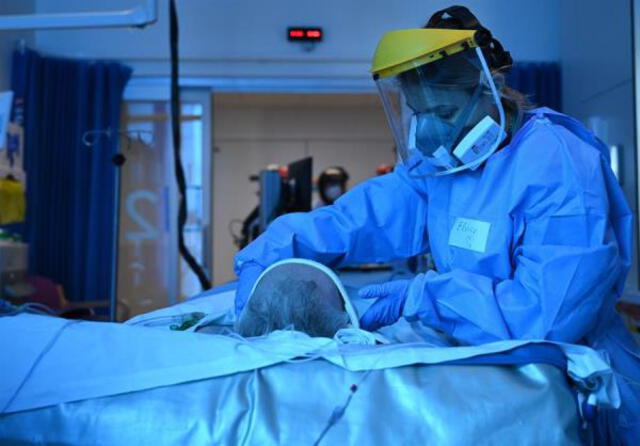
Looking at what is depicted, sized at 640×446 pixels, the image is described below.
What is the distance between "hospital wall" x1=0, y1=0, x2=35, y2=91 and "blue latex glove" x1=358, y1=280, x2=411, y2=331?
3098mm

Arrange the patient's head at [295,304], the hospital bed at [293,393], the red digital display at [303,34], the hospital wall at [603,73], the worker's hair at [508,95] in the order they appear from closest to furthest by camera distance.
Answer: the hospital bed at [293,393]
the patient's head at [295,304]
the worker's hair at [508,95]
the hospital wall at [603,73]
the red digital display at [303,34]

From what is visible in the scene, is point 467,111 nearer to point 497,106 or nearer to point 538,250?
point 497,106

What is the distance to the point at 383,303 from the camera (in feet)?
3.28

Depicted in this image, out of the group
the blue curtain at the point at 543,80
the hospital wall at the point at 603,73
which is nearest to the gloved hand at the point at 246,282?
the hospital wall at the point at 603,73

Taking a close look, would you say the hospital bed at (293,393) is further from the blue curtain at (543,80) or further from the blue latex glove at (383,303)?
the blue curtain at (543,80)

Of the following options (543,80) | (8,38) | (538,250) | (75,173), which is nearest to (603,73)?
(543,80)

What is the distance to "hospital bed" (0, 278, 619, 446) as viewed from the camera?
661 mm

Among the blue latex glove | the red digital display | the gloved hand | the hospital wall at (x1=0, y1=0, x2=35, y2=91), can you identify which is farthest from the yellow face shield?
the hospital wall at (x1=0, y1=0, x2=35, y2=91)

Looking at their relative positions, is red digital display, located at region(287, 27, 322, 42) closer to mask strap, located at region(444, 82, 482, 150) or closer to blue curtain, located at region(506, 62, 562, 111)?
blue curtain, located at region(506, 62, 562, 111)

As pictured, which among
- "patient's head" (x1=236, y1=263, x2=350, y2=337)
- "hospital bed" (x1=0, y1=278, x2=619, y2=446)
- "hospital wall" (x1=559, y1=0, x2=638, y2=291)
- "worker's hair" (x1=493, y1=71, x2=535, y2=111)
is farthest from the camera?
"hospital wall" (x1=559, y1=0, x2=638, y2=291)

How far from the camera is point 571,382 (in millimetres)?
713

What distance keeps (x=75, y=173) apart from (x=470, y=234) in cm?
321

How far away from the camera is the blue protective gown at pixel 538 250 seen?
80 centimetres

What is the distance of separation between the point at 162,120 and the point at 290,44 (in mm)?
1010
